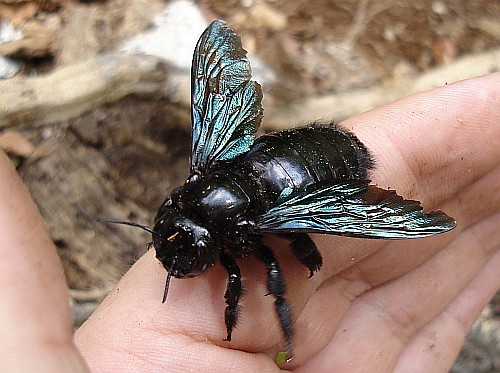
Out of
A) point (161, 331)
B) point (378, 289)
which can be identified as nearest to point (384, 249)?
Answer: point (378, 289)

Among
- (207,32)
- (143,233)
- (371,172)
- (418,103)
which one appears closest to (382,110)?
(418,103)

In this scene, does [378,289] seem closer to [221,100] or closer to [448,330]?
[448,330]

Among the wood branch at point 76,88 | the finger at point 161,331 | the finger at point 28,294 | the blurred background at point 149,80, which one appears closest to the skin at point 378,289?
the finger at point 161,331

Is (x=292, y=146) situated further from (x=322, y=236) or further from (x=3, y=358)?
(x=3, y=358)

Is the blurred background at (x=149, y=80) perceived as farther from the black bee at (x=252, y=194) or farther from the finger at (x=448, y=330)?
the black bee at (x=252, y=194)

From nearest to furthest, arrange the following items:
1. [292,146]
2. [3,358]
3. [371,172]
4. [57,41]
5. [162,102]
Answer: [3,358] → [292,146] → [371,172] → [162,102] → [57,41]

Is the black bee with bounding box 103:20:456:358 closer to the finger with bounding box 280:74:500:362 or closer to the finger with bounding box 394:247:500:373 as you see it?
the finger with bounding box 280:74:500:362
